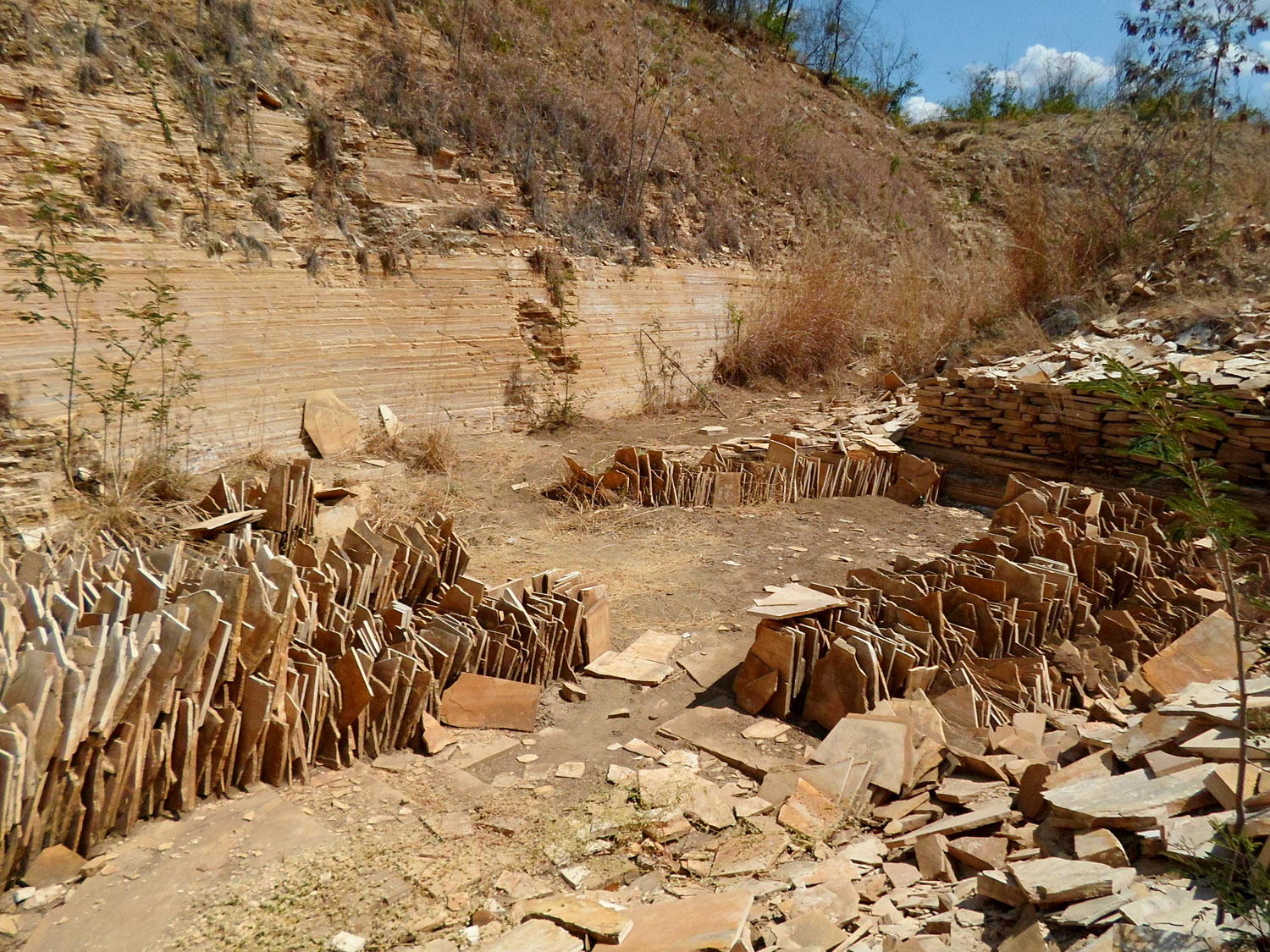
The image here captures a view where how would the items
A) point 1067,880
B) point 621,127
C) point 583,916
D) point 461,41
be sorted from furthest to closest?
point 621,127 → point 461,41 → point 583,916 → point 1067,880

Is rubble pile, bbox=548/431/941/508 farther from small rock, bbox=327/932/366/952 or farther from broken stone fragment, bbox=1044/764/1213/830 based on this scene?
small rock, bbox=327/932/366/952

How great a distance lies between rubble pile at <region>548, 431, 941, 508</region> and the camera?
703 cm

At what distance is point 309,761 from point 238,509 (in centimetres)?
271

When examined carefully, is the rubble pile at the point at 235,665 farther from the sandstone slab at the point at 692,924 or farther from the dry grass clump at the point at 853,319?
the dry grass clump at the point at 853,319

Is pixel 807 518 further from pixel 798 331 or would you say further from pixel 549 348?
pixel 798 331

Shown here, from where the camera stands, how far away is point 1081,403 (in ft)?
23.7

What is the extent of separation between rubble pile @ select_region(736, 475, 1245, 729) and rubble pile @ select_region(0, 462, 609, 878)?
1.04 meters

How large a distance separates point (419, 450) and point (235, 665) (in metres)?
4.91

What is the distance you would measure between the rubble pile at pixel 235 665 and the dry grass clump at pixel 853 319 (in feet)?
25.0

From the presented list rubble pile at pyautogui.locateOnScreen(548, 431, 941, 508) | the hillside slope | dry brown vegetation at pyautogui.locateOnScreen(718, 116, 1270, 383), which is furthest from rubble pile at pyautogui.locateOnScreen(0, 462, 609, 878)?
dry brown vegetation at pyautogui.locateOnScreen(718, 116, 1270, 383)

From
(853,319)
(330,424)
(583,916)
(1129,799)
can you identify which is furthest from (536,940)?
(853,319)

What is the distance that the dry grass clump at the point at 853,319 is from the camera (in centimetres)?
1052

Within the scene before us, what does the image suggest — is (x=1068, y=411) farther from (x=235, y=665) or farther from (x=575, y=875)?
(x=235, y=665)

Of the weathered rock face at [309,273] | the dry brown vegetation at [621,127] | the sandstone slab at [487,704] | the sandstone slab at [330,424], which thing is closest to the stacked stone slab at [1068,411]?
the weathered rock face at [309,273]
